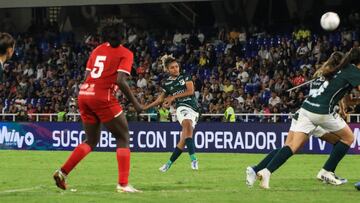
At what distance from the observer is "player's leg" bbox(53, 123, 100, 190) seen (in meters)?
12.7

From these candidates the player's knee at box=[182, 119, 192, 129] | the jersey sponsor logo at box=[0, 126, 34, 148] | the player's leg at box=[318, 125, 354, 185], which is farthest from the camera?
the jersey sponsor logo at box=[0, 126, 34, 148]

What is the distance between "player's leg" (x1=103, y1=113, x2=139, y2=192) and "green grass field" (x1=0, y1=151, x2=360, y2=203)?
28 cm

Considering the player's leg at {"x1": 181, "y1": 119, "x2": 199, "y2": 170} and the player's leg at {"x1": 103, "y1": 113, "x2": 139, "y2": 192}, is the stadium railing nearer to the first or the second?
the player's leg at {"x1": 181, "y1": 119, "x2": 199, "y2": 170}

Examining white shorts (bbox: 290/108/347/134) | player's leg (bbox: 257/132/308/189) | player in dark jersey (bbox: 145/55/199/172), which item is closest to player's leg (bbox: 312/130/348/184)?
white shorts (bbox: 290/108/347/134)

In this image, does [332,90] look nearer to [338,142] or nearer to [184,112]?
[338,142]

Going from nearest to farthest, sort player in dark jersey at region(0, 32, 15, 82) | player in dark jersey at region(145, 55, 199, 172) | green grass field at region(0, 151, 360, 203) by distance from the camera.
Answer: player in dark jersey at region(0, 32, 15, 82), green grass field at region(0, 151, 360, 203), player in dark jersey at region(145, 55, 199, 172)

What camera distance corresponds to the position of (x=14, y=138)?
32562 mm

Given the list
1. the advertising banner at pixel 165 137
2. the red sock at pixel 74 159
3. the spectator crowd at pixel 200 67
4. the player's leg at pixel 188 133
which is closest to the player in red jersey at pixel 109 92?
the red sock at pixel 74 159

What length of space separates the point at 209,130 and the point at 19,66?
15.7 metres

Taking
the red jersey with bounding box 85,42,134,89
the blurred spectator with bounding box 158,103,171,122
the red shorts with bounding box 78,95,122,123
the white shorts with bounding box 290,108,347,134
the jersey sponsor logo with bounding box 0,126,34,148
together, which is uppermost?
the red jersey with bounding box 85,42,134,89

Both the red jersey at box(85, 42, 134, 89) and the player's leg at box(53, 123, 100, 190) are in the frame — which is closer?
the red jersey at box(85, 42, 134, 89)

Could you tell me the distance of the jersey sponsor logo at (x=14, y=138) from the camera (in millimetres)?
32312

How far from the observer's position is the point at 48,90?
38.8 metres

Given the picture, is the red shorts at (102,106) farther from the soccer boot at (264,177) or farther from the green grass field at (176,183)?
the soccer boot at (264,177)
